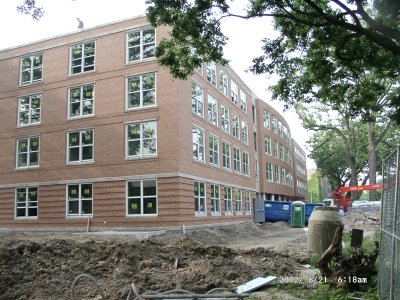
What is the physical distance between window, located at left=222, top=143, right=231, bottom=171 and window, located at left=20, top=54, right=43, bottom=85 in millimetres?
14529

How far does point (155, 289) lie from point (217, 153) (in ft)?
79.6

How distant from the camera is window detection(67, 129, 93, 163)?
27.6 m

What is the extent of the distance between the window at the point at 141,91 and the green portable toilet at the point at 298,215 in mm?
16292

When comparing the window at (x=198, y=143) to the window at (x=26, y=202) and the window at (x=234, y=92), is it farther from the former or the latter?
the window at (x=26, y=202)

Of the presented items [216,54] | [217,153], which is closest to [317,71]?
[216,54]

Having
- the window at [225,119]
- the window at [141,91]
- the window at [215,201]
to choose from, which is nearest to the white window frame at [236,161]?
the window at [225,119]

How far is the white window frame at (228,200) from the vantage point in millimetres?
33375

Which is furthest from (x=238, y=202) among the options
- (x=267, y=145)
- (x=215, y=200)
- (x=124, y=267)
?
(x=124, y=267)

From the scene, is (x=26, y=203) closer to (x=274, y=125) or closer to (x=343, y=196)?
(x=343, y=196)

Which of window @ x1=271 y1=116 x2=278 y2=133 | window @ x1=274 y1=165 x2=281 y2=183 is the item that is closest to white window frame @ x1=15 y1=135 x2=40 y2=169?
window @ x1=274 y1=165 x2=281 y2=183

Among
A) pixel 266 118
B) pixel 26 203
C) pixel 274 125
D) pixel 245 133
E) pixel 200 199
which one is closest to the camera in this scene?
pixel 200 199

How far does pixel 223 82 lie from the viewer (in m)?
36.0

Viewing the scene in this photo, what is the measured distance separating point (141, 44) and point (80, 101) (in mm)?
5593

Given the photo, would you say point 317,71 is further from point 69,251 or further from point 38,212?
point 38,212
